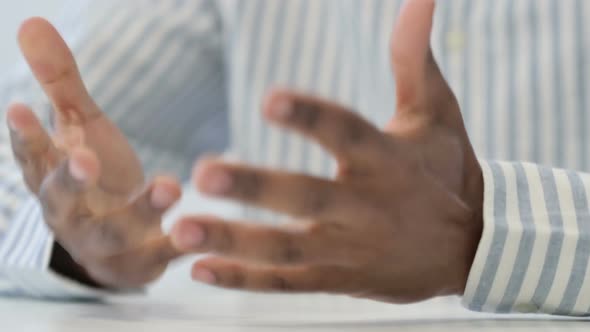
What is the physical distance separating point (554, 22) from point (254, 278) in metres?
0.28

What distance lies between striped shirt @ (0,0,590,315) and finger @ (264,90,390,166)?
126 mm

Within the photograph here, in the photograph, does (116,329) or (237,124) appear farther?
(237,124)

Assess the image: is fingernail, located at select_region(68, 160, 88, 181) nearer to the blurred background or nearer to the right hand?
the right hand

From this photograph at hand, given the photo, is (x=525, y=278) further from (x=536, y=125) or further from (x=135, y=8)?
(x=135, y=8)

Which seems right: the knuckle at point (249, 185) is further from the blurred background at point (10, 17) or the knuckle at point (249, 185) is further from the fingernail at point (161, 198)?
the blurred background at point (10, 17)

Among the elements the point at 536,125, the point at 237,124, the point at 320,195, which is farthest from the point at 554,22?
the point at 320,195

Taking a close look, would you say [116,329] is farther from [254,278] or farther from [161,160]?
[161,160]

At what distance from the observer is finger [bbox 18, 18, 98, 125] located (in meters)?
0.19

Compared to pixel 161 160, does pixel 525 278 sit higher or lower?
higher

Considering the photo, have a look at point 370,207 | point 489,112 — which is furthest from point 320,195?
point 489,112

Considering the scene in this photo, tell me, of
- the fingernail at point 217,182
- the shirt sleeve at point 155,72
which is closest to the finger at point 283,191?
the fingernail at point 217,182

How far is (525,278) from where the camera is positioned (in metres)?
0.18

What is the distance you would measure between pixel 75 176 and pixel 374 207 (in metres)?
0.06

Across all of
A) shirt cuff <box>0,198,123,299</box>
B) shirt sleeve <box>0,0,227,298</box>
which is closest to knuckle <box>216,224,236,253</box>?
shirt cuff <box>0,198,123,299</box>
